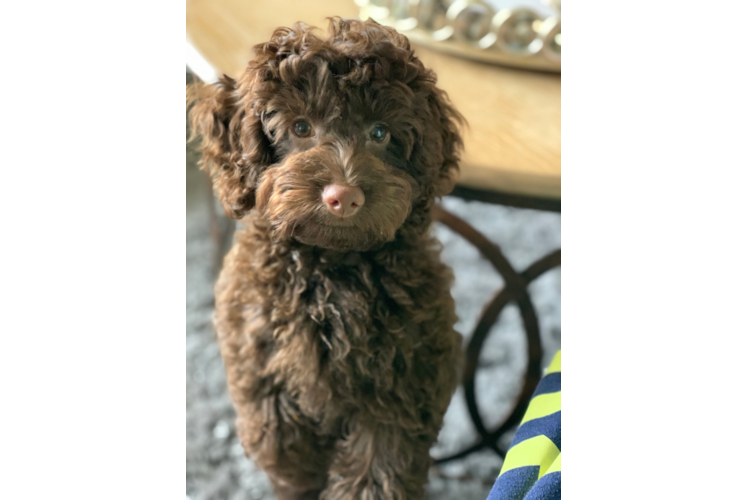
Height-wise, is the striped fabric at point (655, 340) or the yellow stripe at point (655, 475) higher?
the striped fabric at point (655, 340)

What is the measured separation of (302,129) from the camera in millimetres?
626

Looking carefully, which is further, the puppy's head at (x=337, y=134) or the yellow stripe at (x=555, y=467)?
the yellow stripe at (x=555, y=467)

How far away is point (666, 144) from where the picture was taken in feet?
1.40

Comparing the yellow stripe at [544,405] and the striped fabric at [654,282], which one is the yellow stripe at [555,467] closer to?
the yellow stripe at [544,405]

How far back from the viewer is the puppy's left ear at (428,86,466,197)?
26.0 inches

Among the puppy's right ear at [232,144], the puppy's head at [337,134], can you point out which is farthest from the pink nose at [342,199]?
the puppy's right ear at [232,144]

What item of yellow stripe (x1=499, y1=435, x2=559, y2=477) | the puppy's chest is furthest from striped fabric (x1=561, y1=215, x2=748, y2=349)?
yellow stripe (x1=499, y1=435, x2=559, y2=477)

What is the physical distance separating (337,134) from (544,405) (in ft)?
1.69

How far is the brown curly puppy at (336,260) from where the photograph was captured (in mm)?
594

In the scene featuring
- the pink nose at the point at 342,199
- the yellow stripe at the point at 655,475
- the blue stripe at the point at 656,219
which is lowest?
the yellow stripe at the point at 655,475

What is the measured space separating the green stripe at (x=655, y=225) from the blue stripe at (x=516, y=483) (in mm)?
450

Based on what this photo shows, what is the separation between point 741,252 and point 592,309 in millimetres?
110

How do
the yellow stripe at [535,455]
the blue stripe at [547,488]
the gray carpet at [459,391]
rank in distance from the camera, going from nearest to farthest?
the blue stripe at [547,488]
the yellow stripe at [535,455]
the gray carpet at [459,391]

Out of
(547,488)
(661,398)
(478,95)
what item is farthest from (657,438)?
(478,95)
